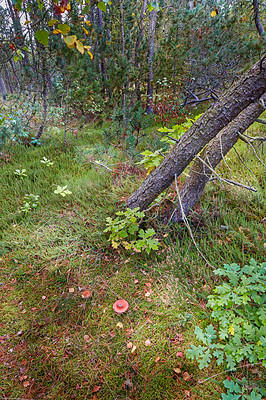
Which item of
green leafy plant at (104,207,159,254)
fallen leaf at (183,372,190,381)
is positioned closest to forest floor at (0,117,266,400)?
fallen leaf at (183,372,190,381)

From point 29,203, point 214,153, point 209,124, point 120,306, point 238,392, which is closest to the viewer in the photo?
point 238,392

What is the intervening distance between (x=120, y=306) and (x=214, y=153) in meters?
1.90

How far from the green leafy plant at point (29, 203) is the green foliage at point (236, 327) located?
2672 millimetres

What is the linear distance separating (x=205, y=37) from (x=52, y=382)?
9033mm

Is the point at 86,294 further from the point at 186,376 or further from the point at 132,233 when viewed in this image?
the point at 186,376

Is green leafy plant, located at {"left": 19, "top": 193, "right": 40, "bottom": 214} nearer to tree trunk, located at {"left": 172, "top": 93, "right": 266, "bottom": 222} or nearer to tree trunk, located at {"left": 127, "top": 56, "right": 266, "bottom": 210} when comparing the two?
tree trunk, located at {"left": 127, "top": 56, "right": 266, "bottom": 210}

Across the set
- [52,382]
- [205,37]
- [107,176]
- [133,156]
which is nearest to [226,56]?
[205,37]

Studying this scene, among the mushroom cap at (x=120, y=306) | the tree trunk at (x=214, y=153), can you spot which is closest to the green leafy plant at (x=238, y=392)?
the mushroom cap at (x=120, y=306)

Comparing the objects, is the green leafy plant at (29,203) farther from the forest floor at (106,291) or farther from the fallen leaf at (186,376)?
the fallen leaf at (186,376)

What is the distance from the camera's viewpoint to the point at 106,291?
6.61 ft

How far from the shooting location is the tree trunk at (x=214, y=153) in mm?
1928

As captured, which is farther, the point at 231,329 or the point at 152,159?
the point at 152,159

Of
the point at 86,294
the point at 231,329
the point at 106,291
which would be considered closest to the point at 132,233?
the point at 106,291

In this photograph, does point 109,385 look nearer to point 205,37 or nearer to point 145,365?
point 145,365
